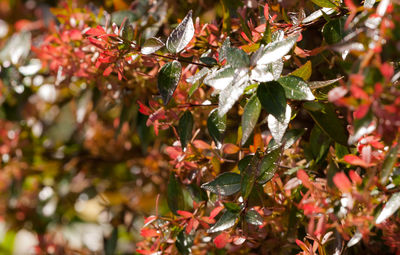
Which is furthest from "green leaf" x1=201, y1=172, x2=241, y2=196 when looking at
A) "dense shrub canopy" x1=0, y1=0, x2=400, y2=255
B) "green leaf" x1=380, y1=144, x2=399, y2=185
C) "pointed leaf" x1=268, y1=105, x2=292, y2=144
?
"green leaf" x1=380, y1=144, x2=399, y2=185

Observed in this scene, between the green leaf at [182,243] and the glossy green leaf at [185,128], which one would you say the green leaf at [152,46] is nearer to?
the glossy green leaf at [185,128]

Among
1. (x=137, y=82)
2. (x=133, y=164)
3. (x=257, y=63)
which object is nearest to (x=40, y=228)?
(x=133, y=164)

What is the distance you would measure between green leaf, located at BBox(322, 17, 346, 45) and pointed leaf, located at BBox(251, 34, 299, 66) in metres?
0.13

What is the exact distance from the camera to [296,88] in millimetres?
497

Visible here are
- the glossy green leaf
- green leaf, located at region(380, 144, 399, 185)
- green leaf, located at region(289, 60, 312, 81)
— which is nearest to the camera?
green leaf, located at region(380, 144, 399, 185)

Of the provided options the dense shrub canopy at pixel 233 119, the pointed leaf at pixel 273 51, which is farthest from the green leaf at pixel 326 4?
the pointed leaf at pixel 273 51

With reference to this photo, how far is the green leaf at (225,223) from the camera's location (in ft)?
1.85

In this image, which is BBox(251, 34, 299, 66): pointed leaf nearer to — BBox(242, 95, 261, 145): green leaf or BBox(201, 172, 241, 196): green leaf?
BBox(242, 95, 261, 145): green leaf

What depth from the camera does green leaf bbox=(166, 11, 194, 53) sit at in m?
0.58

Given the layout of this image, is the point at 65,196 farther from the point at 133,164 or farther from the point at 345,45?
the point at 345,45

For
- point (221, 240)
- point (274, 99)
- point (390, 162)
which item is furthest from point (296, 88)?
point (221, 240)

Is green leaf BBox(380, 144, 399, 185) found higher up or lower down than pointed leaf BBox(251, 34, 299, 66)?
lower down

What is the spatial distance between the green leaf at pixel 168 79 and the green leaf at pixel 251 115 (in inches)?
4.6

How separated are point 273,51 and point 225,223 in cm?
24
